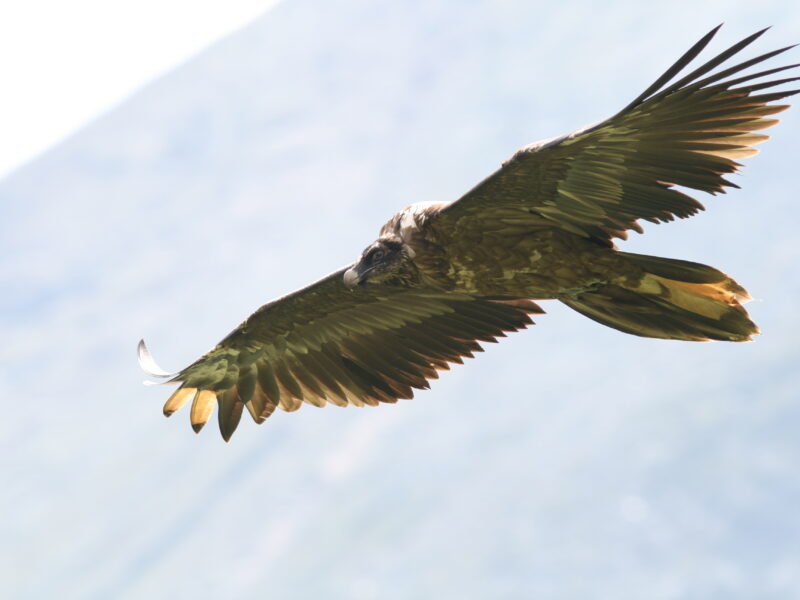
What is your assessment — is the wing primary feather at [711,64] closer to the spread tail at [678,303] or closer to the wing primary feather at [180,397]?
the spread tail at [678,303]

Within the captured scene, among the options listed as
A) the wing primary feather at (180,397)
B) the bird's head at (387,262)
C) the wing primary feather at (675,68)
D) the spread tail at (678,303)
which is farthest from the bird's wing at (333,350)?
the wing primary feather at (675,68)

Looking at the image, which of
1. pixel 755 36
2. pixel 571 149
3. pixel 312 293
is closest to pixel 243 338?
pixel 312 293

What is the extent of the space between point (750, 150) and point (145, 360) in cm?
408

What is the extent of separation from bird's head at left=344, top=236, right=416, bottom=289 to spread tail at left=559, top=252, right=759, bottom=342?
3.53 feet

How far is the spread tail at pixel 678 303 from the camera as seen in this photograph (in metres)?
7.18

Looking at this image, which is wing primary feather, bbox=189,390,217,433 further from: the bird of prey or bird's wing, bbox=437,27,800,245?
bird's wing, bbox=437,27,800,245

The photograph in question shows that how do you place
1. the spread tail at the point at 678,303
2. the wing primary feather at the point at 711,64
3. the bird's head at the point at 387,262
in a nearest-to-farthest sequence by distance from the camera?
the wing primary feather at the point at 711,64 → the spread tail at the point at 678,303 → the bird's head at the point at 387,262

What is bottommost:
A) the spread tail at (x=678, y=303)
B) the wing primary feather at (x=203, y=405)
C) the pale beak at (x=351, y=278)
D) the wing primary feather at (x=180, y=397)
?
the spread tail at (x=678, y=303)

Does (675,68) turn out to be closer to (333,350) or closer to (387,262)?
(387,262)

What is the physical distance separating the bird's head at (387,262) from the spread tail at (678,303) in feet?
3.53

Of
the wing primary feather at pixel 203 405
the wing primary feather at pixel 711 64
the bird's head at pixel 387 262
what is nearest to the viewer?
the wing primary feather at pixel 711 64

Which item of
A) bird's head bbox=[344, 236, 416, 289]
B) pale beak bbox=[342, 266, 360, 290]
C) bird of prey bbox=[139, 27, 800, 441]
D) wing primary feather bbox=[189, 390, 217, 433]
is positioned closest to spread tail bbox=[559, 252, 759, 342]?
bird of prey bbox=[139, 27, 800, 441]

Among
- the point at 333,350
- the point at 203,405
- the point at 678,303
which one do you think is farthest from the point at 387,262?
the point at 203,405

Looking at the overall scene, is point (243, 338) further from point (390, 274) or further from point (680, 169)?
point (680, 169)
